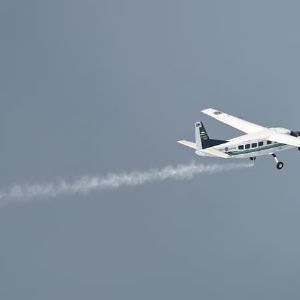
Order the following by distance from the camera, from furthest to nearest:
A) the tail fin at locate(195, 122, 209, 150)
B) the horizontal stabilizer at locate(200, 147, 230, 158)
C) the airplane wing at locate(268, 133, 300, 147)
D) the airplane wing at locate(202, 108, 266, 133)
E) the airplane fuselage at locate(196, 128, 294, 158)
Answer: the airplane wing at locate(202, 108, 266, 133) < the airplane wing at locate(268, 133, 300, 147) < the airplane fuselage at locate(196, 128, 294, 158) < the tail fin at locate(195, 122, 209, 150) < the horizontal stabilizer at locate(200, 147, 230, 158)

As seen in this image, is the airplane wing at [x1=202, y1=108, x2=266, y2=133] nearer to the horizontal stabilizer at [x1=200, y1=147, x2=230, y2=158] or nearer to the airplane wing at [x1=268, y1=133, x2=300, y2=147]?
the airplane wing at [x1=268, y1=133, x2=300, y2=147]

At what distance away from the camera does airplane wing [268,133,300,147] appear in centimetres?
14738

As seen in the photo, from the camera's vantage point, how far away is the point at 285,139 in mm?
148500

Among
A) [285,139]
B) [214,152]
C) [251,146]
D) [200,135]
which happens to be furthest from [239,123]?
[214,152]

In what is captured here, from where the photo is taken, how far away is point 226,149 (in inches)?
5714

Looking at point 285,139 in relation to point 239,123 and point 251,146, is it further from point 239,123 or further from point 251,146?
point 239,123

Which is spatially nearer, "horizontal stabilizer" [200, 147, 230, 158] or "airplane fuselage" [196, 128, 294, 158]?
"horizontal stabilizer" [200, 147, 230, 158]

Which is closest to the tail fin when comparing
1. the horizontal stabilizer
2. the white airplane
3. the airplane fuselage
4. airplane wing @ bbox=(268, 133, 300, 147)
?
the white airplane

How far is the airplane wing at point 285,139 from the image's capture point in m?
147

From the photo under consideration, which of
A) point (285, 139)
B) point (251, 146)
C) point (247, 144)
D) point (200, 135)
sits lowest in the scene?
point (251, 146)

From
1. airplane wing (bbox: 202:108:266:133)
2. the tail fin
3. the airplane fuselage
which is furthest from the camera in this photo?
airplane wing (bbox: 202:108:266:133)

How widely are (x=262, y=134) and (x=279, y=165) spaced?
647 cm

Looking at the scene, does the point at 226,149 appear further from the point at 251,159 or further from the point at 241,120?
the point at 241,120

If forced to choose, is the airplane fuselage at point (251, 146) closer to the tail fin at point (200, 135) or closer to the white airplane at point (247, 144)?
the white airplane at point (247, 144)
